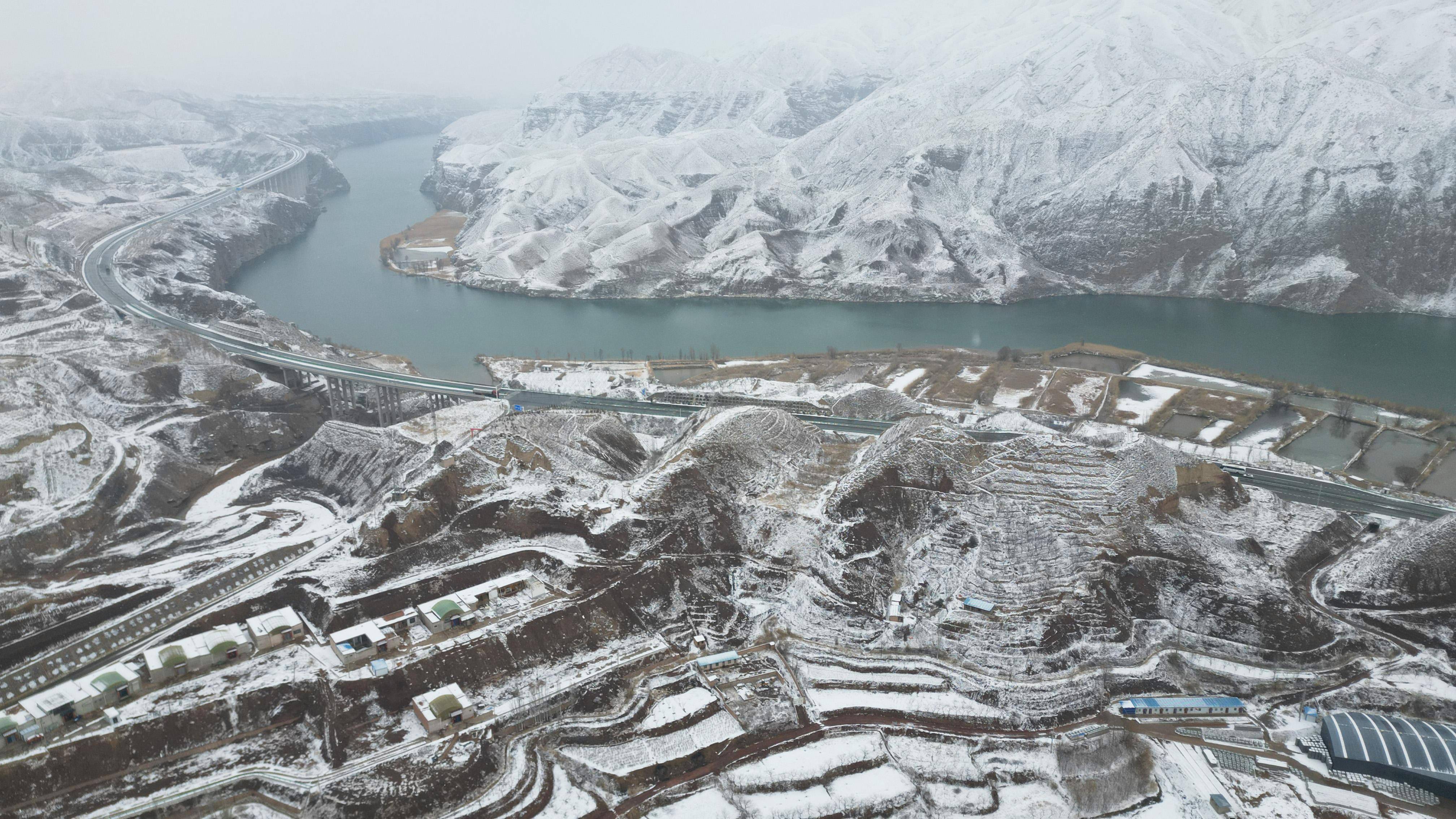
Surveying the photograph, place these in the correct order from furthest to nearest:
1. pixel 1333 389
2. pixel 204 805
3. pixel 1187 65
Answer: pixel 1187 65 < pixel 1333 389 < pixel 204 805

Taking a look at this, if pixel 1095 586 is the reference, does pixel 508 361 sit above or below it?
below

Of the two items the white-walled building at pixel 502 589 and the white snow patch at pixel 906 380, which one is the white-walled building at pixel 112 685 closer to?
the white-walled building at pixel 502 589

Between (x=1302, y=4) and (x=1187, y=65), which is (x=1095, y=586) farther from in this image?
(x=1302, y=4)

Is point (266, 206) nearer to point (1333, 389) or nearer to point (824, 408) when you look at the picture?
point (824, 408)

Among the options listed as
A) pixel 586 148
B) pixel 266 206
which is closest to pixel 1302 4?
pixel 586 148

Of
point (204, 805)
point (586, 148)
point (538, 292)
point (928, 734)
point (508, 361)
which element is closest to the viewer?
point (204, 805)

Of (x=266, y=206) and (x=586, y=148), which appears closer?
(x=266, y=206)

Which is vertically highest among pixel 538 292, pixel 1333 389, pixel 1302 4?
pixel 1302 4

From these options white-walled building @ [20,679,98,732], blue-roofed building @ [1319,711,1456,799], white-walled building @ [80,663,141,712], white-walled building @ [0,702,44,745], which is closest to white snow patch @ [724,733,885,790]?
blue-roofed building @ [1319,711,1456,799]

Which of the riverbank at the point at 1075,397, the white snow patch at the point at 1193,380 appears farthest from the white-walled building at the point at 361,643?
the white snow patch at the point at 1193,380
